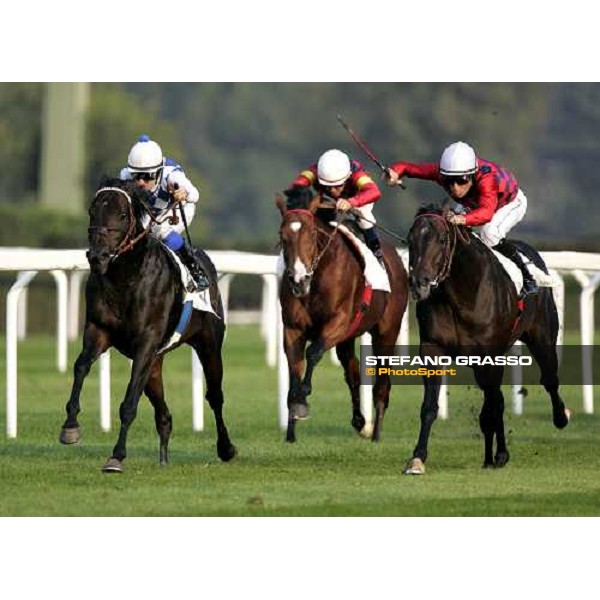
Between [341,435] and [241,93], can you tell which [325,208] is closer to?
[341,435]

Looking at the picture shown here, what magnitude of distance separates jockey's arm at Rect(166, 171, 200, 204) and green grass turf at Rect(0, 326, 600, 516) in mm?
1512

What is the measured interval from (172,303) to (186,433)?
2.33m

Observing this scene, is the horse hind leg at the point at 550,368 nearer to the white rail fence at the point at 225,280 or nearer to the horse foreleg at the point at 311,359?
the white rail fence at the point at 225,280

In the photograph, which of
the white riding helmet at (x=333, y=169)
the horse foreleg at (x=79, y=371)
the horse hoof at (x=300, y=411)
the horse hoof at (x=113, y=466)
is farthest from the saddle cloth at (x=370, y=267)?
the horse hoof at (x=113, y=466)

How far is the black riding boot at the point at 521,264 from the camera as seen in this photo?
492 inches

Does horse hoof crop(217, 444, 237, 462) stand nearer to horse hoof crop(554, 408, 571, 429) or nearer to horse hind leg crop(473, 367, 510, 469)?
horse hind leg crop(473, 367, 510, 469)

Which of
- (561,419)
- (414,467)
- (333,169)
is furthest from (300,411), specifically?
(561,419)

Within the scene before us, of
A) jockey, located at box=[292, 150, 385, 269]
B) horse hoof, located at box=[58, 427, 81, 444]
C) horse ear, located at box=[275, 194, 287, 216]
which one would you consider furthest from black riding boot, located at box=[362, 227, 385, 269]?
horse hoof, located at box=[58, 427, 81, 444]

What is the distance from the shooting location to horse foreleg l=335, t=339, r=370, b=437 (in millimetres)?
13586

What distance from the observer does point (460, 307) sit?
38.5 feet

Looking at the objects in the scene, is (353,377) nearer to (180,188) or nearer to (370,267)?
(370,267)

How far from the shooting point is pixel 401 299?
14055 millimetres

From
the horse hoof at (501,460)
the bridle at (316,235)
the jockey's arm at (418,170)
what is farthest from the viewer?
the jockey's arm at (418,170)

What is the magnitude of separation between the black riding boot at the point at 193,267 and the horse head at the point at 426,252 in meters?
1.38
